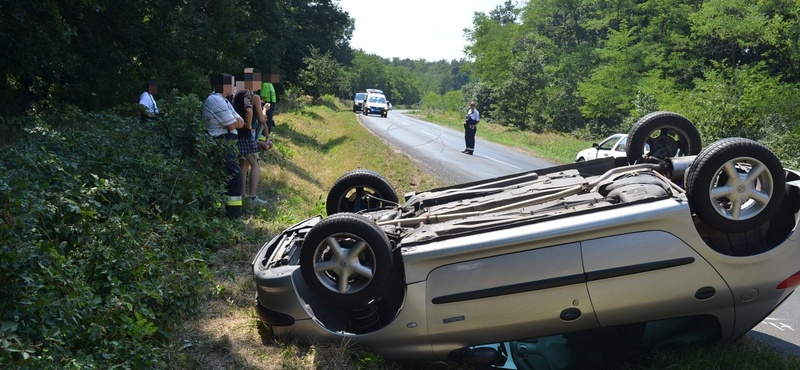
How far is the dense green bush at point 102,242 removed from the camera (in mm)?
3166

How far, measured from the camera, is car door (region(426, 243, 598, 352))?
3.72 metres

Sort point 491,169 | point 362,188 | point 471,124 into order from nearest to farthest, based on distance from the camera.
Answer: point 362,188 → point 491,169 → point 471,124

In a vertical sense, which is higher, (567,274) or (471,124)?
(471,124)

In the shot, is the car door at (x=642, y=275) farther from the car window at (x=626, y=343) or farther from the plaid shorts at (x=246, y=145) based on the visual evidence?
the plaid shorts at (x=246, y=145)

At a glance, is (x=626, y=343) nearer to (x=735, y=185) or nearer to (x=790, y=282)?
(x=790, y=282)

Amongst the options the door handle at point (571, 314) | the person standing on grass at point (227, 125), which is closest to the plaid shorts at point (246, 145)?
the person standing on grass at point (227, 125)

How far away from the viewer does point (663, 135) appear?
18.0ft

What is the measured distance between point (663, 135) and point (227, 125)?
4949mm

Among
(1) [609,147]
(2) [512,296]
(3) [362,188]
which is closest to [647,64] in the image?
(1) [609,147]

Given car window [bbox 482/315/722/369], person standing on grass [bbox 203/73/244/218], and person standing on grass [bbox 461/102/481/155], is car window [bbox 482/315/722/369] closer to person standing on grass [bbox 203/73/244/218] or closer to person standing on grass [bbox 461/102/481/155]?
person standing on grass [bbox 203/73/244/218]

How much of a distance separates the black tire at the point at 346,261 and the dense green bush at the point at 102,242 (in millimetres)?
1045

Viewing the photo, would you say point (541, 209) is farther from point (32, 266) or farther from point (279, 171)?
point (279, 171)

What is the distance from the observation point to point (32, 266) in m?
3.32

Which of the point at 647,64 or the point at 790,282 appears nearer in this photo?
the point at 790,282
